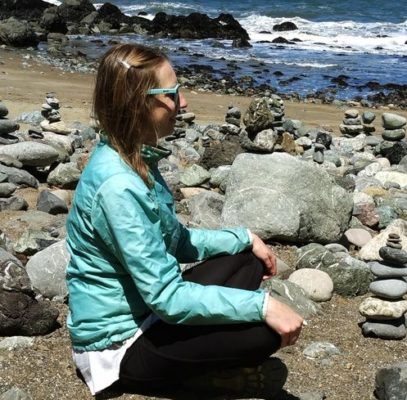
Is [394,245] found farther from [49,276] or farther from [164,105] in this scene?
[49,276]

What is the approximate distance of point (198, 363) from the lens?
A: 10.2 feet

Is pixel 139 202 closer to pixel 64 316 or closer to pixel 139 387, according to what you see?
pixel 139 387

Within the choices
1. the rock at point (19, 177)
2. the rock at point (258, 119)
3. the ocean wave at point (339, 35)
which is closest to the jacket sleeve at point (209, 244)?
the rock at point (258, 119)

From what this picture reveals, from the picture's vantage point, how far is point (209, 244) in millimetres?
3641

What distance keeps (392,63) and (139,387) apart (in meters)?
24.4

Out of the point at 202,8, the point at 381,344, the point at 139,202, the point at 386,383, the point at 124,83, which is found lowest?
the point at 202,8

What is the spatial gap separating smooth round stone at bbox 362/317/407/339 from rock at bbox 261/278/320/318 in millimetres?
403

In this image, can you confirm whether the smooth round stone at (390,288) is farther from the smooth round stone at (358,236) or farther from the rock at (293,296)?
the smooth round stone at (358,236)

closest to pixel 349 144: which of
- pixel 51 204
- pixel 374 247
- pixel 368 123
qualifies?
pixel 368 123

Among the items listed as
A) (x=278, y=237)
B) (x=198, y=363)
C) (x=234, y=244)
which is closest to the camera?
(x=198, y=363)

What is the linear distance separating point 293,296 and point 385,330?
2.13 ft

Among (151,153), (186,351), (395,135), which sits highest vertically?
(151,153)

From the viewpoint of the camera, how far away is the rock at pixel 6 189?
23.1 ft

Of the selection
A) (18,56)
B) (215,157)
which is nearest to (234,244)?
(215,157)
